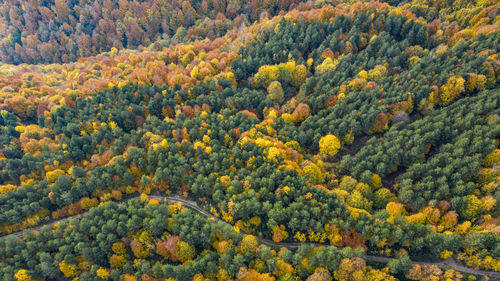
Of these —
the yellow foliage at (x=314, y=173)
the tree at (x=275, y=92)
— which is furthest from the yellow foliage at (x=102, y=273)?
the tree at (x=275, y=92)

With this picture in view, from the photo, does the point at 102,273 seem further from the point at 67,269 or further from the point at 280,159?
the point at 280,159

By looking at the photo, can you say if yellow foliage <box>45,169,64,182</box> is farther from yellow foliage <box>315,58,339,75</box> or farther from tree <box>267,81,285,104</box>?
yellow foliage <box>315,58,339,75</box>

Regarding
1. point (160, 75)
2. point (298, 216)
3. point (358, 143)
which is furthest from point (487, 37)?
point (160, 75)

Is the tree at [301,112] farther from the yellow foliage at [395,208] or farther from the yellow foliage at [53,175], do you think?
the yellow foliage at [53,175]

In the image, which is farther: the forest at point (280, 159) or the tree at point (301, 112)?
the tree at point (301, 112)

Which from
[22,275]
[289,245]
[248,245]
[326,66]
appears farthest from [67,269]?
[326,66]


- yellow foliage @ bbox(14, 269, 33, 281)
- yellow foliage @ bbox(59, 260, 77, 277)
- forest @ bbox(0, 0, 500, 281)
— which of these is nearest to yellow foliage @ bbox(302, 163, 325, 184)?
forest @ bbox(0, 0, 500, 281)
